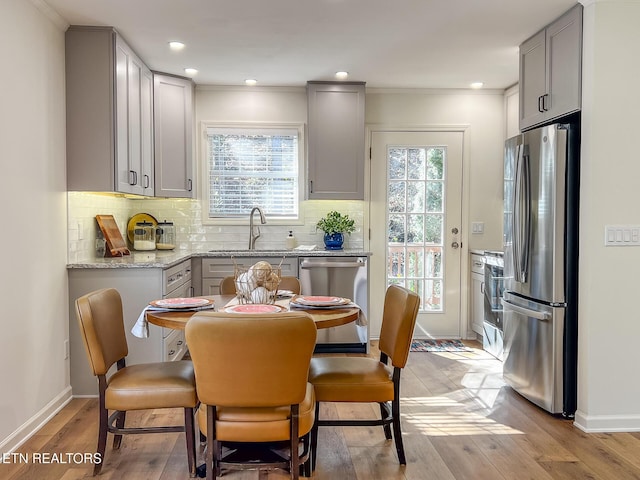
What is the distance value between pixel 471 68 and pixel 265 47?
5.88 ft

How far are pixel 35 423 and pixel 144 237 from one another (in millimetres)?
2109

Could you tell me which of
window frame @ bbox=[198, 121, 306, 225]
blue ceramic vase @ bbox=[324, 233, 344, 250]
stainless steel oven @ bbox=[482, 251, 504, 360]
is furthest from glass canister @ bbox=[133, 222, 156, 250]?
stainless steel oven @ bbox=[482, 251, 504, 360]

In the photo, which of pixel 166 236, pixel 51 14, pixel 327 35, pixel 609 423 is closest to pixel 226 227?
pixel 166 236

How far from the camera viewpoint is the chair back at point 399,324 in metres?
2.41

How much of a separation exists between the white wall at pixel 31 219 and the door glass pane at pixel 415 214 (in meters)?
3.00

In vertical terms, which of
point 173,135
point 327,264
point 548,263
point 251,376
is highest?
point 173,135

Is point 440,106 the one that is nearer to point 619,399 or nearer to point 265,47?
point 265,47

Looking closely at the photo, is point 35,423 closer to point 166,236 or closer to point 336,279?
point 166,236

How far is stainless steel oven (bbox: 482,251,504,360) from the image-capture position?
4414 mm

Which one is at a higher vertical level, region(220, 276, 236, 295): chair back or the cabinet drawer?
region(220, 276, 236, 295): chair back

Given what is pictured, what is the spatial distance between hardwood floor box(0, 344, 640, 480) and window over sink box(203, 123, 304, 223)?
230cm

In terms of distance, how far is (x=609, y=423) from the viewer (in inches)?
119

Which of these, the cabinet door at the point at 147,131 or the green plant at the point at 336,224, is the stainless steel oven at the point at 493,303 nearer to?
the green plant at the point at 336,224

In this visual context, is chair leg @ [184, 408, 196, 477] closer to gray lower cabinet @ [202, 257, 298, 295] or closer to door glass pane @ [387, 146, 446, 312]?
gray lower cabinet @ [202, 257, 298, 295]
